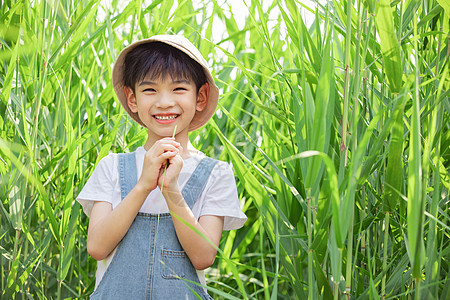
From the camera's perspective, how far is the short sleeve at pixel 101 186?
917mm

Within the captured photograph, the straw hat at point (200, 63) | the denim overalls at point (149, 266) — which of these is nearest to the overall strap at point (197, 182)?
the denim overalls at point (149, 266)

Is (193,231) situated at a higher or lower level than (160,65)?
lower

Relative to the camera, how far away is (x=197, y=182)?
92cm

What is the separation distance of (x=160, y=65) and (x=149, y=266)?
0.33m

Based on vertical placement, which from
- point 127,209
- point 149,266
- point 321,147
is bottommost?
point 149,266

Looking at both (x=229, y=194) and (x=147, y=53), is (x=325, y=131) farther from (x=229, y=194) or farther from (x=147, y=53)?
(x=147, y=53)

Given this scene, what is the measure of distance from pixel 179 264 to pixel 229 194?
0.14 metres

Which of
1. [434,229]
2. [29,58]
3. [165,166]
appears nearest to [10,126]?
[29,58]

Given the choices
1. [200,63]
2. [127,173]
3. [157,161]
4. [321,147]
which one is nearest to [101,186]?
[127,173]

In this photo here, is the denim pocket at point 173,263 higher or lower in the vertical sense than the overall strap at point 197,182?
lower

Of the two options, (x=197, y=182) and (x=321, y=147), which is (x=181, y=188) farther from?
(x=321, y=147)

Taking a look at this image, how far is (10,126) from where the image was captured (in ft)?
4.18

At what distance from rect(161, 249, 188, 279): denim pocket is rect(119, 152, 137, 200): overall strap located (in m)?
0.12

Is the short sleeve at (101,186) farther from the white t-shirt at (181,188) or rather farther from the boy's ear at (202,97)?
the boy's ear at (202,97)
